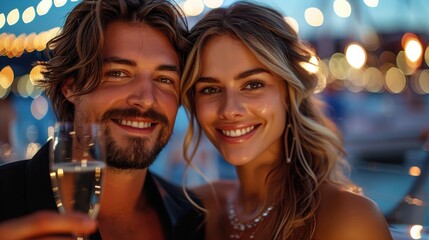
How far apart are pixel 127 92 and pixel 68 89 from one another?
0.43 meters

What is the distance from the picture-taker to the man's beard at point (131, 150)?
2.97m

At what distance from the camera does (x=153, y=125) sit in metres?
3.07

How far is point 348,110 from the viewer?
A: 18.8 m

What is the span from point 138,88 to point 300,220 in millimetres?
1129

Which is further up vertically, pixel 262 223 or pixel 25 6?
pixel 25 6

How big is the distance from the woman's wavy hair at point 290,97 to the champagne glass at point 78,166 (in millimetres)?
1604

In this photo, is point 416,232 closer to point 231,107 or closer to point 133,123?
point 231,107

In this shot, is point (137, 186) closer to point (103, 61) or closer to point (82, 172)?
point (103, 61)

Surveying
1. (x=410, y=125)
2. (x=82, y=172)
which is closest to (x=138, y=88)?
(x=82, y=172)

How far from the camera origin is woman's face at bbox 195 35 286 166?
3.17 metres

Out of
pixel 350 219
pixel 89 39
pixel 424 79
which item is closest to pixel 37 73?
pixel 89 39

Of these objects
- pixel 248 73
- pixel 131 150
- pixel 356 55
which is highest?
pixel 248 73

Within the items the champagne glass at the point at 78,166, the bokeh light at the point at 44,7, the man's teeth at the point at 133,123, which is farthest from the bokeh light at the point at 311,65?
the bokeh light at the point at 44,7

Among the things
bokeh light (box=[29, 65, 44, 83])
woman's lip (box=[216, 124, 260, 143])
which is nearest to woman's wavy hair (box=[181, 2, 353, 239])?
woman's lip (box=[216, 124, 260, 143])
